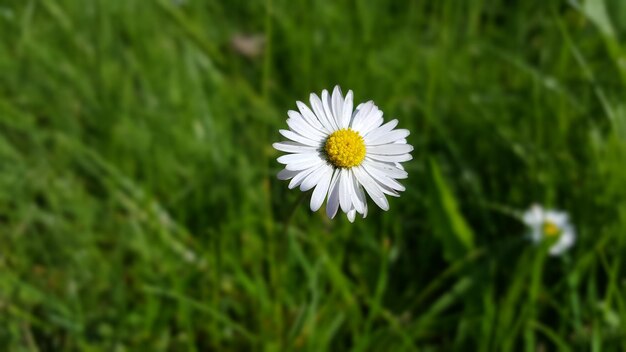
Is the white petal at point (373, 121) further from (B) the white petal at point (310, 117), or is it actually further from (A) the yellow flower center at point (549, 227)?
(A) the yellow flower center at point (549, 227)

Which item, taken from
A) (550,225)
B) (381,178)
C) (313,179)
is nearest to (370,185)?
(381,178)

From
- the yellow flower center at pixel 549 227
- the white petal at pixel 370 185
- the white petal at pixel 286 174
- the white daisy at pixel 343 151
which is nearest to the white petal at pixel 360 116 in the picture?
the white daisy at pixel 343 151

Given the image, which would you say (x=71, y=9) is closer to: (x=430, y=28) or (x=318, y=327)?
(x=430, y=28)

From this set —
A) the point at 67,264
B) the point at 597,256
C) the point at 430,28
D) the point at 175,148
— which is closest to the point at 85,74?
the point at 175,148

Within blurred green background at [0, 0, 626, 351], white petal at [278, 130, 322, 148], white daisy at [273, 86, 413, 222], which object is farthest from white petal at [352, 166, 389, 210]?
blurred green background at [0, 0, 626, 351]

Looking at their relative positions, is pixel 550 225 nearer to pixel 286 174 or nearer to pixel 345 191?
pixel 345 191

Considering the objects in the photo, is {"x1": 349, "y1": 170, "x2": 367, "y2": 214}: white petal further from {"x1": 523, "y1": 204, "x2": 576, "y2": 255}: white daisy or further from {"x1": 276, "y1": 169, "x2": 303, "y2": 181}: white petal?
{"x1": 523, "y1": 204, "x2": 576, "y2": 255}: white daisy
